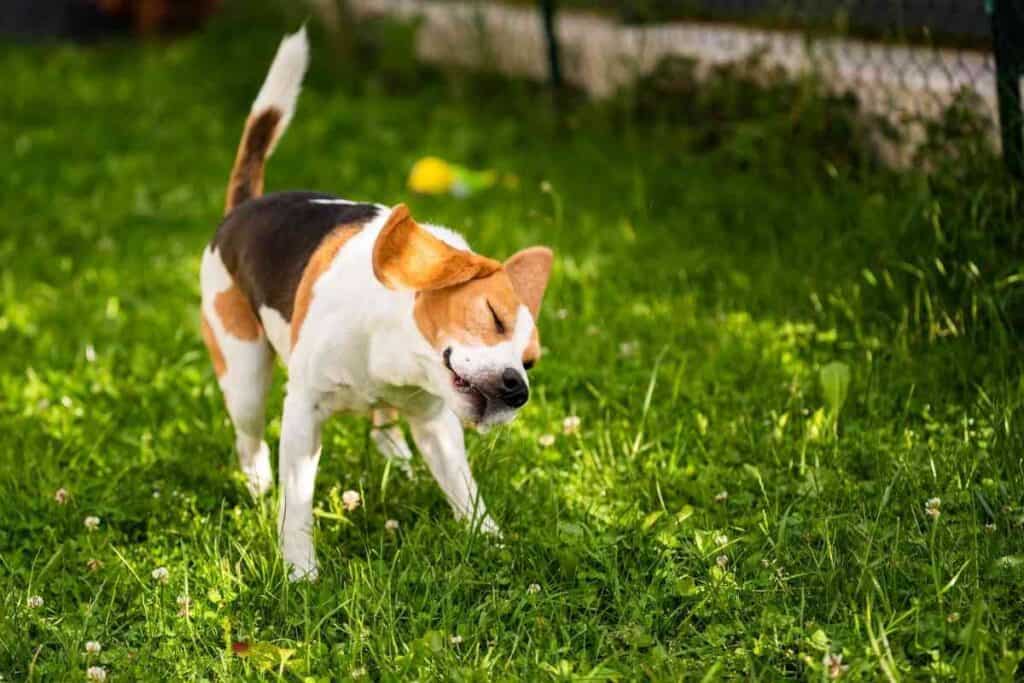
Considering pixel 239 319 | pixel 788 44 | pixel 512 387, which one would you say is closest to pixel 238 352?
pixel 239 319

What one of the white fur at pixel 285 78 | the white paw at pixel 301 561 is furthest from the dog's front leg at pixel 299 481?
the white fur at pixel 285 78

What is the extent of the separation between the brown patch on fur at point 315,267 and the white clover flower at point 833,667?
1.32 meters

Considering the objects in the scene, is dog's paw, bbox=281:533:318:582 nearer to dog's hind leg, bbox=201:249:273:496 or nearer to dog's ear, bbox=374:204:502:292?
dog's hind leg, bbox=201:249:273:496

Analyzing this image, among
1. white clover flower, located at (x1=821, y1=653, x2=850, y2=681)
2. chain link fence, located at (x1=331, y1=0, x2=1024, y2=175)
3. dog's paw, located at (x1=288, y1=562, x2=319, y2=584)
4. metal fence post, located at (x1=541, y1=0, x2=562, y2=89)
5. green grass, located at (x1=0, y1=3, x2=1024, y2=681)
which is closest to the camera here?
white clover flower, located at (x1=821, y1=653, x2=850, y2=681)

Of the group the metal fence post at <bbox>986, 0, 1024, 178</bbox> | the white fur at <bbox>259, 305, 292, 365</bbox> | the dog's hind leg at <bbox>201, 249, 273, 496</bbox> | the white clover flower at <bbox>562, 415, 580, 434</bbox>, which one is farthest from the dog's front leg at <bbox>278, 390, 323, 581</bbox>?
the metal fence post at <bbox>986, 0, 1024, 178</bbox>

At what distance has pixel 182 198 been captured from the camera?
663cm

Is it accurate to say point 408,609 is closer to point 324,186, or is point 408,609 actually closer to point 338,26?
point 324,186

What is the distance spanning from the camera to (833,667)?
101 inches

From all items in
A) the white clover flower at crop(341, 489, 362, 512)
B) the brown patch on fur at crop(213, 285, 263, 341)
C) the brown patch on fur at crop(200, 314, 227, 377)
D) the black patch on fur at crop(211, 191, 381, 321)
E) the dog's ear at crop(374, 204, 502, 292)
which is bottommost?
the white clover flower at crop(341, 489, 362, 512)

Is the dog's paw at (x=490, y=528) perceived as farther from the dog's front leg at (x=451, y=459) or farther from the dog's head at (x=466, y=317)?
the dog's head at (x=466, y=317)

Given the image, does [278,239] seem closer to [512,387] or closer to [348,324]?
[348,324]

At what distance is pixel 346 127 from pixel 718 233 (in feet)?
9.33

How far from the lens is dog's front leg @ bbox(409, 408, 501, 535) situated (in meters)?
3.21

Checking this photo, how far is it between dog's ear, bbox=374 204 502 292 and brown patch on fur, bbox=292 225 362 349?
0.38 m
